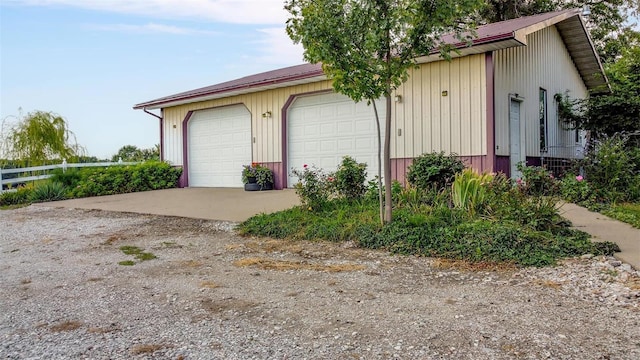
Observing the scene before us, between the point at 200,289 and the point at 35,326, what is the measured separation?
1.23 metres

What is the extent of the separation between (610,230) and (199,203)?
776 centimetres

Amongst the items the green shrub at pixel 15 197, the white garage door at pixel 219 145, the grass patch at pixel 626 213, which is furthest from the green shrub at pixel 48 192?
the grass patch at pixel 626 213

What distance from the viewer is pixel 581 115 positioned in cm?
1230

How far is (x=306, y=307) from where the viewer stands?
331 cm

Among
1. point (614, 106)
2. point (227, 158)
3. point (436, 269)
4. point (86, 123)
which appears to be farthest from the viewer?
point (86, 123)

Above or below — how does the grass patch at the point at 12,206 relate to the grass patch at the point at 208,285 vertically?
above

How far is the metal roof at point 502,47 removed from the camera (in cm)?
811

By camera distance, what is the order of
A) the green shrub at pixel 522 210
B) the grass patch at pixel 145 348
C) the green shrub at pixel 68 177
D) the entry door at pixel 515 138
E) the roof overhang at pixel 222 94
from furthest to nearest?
the green shrub at pixel 68 177, the roof overhang at pixel 222 94, the entry door at pixel 515 138, the green shrub at pixel 522 210, the grass patch at pixel 145 348

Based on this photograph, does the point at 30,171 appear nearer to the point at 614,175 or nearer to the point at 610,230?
the point at 610,230

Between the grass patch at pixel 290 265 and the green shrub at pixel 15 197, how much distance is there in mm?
9455

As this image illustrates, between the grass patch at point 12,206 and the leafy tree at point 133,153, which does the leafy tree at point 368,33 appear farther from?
the leafy tree at point 133,153

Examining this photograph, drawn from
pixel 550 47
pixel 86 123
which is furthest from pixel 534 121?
pixel 86 123

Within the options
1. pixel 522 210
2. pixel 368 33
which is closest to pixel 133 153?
pixel 368 33

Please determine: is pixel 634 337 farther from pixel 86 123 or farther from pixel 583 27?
pixel 86 123
